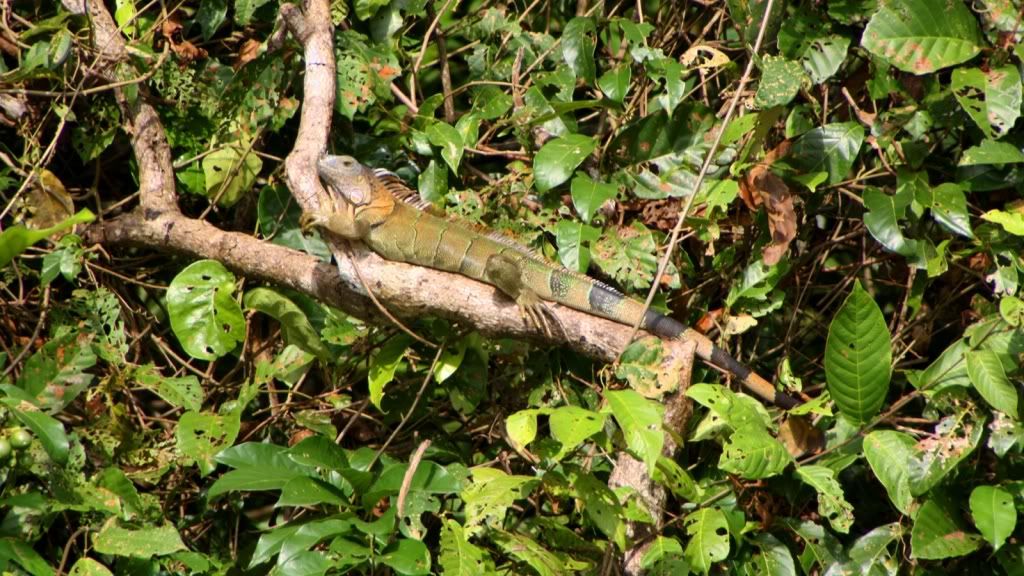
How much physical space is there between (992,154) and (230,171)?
256 cm

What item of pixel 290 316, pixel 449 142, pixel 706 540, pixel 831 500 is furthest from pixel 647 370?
pixel 290 316

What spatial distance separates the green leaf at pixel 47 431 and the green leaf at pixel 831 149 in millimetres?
2393

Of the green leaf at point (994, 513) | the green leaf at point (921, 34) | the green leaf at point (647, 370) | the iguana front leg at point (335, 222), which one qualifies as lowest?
the green leaf at point (994, 513)

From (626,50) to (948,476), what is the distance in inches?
70.9

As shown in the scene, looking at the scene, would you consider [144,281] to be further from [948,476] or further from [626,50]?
[948,476]

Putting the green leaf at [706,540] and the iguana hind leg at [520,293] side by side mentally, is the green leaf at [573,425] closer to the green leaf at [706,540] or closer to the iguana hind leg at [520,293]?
the iguana hind leg at [520,293]

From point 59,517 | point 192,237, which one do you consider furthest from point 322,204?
point 59,517

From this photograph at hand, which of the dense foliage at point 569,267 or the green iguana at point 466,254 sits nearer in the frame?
the dense foliage at point 569,267

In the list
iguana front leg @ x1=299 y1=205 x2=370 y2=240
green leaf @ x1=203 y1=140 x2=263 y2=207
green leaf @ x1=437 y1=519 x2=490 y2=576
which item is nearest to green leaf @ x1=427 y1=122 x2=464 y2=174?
iguana front leg @ x1=299 y1=205 x2=370 y2=240

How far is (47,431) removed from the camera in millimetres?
2936

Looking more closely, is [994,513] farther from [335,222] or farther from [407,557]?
[335,222]

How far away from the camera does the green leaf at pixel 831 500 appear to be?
295 centimetres

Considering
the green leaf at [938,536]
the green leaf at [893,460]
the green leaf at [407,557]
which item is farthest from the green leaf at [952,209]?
the green leaf at [407,557]

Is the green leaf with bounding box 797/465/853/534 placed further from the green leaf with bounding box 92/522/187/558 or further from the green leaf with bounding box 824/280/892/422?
the green leaf with bounding box 92/522/187/558
